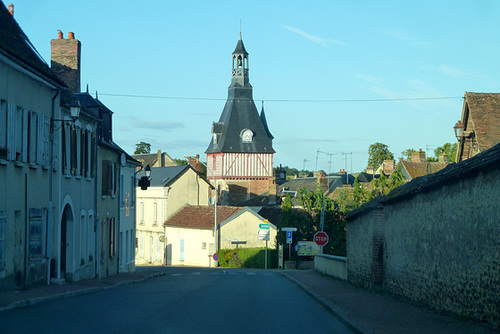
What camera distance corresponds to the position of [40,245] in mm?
17578

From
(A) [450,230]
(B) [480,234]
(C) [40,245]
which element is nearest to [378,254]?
(A) [450,230]

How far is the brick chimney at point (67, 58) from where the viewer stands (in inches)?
Answer: 1043

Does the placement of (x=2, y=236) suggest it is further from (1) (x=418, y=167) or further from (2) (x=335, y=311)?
(1) (x=418, y=167)

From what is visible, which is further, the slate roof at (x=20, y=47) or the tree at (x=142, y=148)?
the tree at (x=142, y=148)

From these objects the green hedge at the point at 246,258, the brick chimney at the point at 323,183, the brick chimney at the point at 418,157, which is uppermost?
the brick chimney at the point at 418,157

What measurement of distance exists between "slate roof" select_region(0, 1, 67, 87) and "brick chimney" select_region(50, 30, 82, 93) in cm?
624

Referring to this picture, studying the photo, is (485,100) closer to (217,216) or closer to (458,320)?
(458,320)

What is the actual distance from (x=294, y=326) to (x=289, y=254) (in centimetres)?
3579

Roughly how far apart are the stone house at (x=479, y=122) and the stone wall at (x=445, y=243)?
35.0 ft

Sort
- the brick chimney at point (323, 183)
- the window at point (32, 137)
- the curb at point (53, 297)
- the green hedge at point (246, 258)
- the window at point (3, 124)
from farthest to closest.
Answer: the brick chimney at point (323, 183) < the green hedge at point (246, 258) < the window at point (32, 137) < the window at point (3, 124) < the curb at point (53, 297)

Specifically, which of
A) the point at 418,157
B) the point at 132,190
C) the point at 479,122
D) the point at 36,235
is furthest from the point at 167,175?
the point at 36,235

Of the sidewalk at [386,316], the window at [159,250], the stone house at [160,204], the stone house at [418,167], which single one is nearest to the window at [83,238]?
the sidewalk at [386,316]

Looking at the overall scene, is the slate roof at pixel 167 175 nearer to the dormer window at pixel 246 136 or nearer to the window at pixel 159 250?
the window at pixel 159 250

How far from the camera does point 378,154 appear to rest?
14325 centimetres
